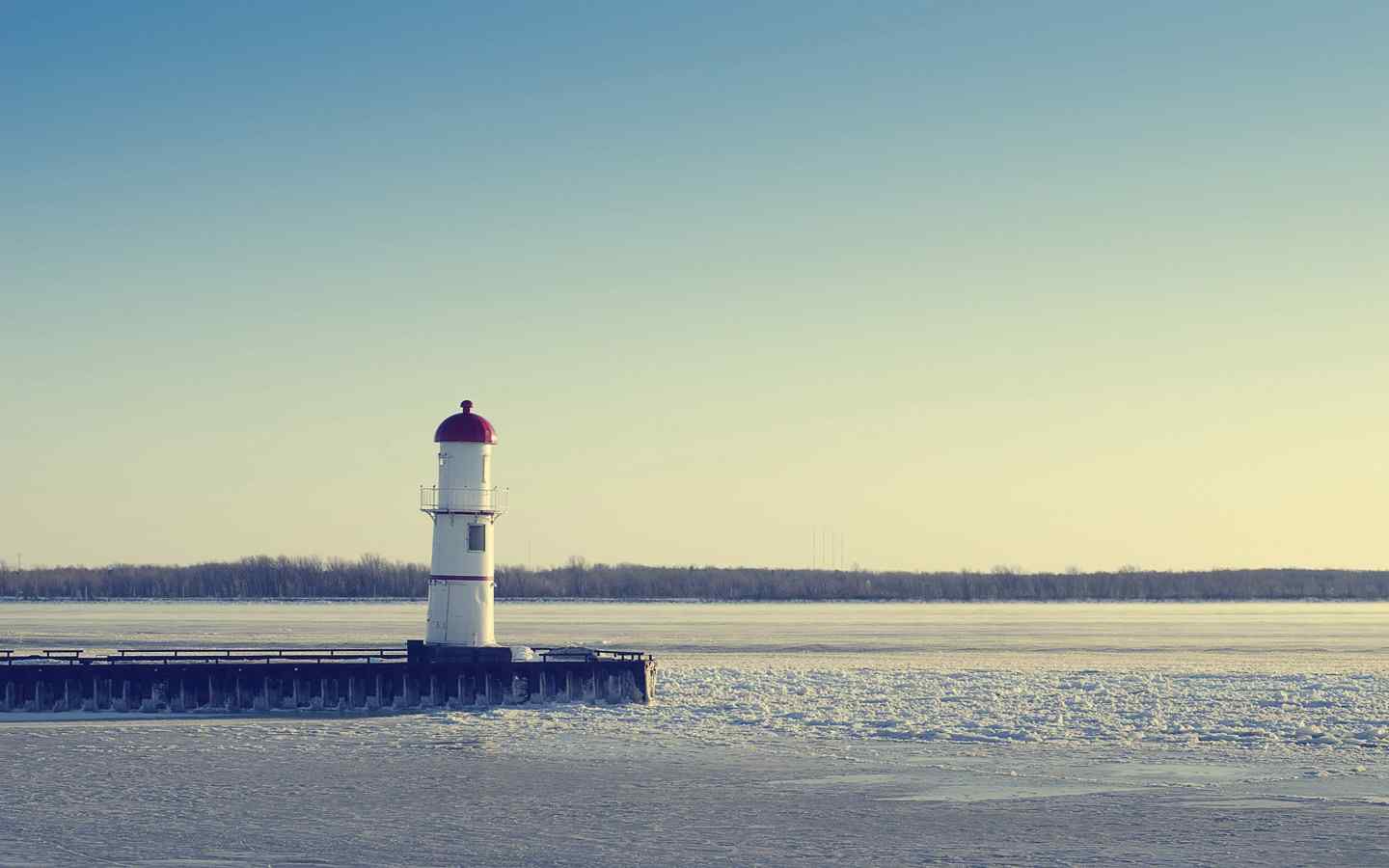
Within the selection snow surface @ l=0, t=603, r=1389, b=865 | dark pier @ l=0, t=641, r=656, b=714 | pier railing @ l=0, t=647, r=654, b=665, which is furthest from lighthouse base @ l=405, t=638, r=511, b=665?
snow surface @ l=0, t=603, r=1389, b=865

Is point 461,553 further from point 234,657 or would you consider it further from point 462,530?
point 234,657

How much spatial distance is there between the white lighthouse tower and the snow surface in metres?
3.00

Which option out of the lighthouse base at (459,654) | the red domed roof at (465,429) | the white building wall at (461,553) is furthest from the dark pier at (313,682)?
the red domed roof at (465,429)

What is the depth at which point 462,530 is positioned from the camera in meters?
38.3

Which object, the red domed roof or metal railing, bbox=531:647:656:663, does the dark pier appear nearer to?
metal railing, bbox=531:647:656:663

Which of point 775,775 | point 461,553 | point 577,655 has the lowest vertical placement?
point 775,775

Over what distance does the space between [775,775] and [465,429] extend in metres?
15.8

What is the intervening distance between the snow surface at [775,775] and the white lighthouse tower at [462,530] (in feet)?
9.83

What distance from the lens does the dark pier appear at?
36625 mm

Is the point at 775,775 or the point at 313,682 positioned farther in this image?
the point at 313,682

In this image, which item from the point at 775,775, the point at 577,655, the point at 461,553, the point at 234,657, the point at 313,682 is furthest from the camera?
the point at 577,655

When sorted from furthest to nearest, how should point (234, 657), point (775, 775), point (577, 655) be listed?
point (577, 655), point (234, 657), point (775, 775)

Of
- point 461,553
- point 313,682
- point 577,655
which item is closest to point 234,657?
point 313,682

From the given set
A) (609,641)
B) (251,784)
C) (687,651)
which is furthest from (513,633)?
(251,784)
